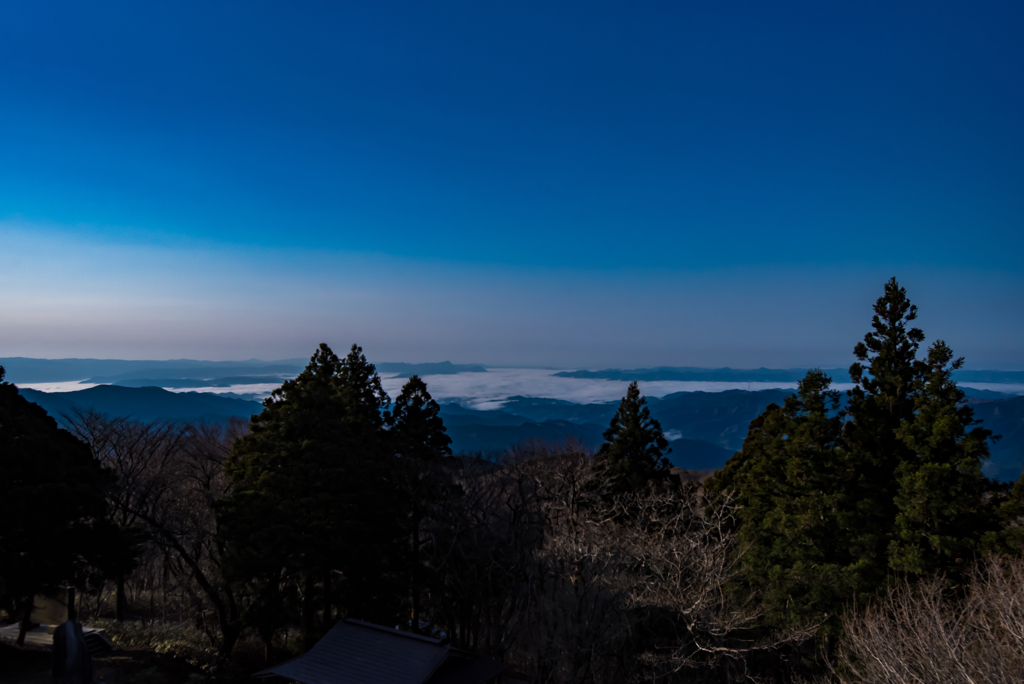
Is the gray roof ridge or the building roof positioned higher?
the gray roof ridge

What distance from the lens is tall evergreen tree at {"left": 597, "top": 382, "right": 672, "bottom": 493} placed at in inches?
1320

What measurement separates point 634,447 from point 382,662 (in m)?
20.4

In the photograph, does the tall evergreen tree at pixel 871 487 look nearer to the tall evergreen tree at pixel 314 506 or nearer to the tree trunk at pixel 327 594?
the tall evergreen tree at pixel 314 506

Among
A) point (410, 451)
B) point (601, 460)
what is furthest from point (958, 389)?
point (410, 451)

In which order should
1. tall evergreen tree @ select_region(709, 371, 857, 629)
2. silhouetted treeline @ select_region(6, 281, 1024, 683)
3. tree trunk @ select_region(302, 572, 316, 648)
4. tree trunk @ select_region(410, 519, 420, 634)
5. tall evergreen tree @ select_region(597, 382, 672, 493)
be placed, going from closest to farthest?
silhouetted treeline @ select_region(6, 281, 1024, 683) < tall evergreen tree @ select_region(709, 371, 857, 629) < tree trunk @ select_region(302, 572, 316, 648) < tree trunk @ select_region(410, 519, 420, 634) < tall evergreen tree @ select_region(597, 382, 672, 493)

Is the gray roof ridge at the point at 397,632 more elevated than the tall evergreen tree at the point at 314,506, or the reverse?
the tall evergreen tree at the point at 314,506

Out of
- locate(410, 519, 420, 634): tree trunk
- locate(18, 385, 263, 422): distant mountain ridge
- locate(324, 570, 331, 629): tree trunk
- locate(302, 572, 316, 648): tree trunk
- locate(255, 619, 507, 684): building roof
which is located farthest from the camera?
locate(18, 385, 263, 422): distant mountain ridge

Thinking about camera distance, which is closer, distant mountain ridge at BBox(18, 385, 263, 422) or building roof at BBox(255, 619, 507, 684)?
building roof at BBox(255, 619, 507, 684)

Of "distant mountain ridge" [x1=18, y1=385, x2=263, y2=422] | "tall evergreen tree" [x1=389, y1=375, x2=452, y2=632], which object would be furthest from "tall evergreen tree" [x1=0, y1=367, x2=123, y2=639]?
"distant mountain ridge" [x1=18, y1=385, x2=263, y2=422]

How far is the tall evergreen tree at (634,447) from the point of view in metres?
33.5

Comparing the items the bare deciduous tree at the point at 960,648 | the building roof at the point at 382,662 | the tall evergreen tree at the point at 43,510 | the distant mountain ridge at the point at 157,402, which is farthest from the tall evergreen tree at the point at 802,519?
the distant mountain ridge at the point at 157,402

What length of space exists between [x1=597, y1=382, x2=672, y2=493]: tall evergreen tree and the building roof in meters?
16.9

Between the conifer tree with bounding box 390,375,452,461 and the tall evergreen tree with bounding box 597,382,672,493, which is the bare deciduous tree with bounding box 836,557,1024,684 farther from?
the conifer tree with bounding box 390,375,452,461

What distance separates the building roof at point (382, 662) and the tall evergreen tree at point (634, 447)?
1690cm
